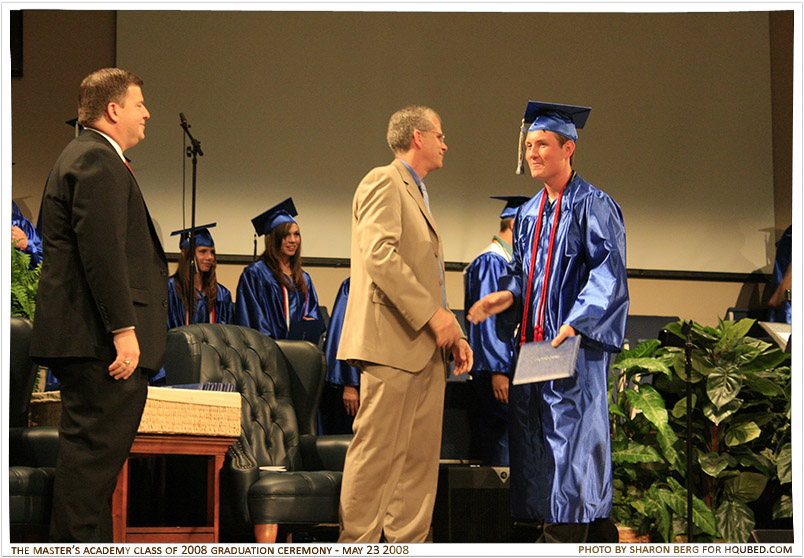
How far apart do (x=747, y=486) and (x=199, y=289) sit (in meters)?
3.83

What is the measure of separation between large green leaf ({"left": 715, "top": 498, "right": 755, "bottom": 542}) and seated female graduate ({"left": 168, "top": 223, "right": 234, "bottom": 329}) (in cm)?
353

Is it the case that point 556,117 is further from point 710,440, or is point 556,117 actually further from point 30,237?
point 30,237

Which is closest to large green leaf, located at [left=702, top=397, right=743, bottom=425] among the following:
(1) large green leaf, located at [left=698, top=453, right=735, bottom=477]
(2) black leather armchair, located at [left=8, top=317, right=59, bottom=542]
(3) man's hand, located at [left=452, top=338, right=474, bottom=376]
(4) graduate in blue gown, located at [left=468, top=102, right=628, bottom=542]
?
(1) large green leaf, located at [left=698, top=453, right=735, bottom=477]

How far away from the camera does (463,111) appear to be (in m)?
7.73

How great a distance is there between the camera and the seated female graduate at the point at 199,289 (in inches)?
248

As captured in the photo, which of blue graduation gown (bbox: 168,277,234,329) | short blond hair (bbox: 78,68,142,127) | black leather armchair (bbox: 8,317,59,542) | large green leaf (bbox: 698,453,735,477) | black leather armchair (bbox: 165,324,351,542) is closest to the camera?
short blond hair (bbox: 78,68,142,127)

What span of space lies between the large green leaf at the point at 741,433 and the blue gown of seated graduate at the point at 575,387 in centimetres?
122

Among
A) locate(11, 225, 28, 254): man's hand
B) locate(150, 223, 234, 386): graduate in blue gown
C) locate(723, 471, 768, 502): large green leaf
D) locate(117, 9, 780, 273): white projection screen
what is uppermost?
locate(117, 9, 780, 273): white projection screen

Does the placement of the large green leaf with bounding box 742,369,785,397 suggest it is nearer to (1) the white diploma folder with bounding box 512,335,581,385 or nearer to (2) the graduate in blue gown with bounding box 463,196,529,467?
(2) the graduate in blue gown with bounding box 463,196,529,467

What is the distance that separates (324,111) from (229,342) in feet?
12.9

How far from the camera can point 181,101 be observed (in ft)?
24.4

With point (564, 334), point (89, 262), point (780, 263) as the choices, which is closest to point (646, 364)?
point (564, 334)

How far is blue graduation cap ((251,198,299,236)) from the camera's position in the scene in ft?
19.4

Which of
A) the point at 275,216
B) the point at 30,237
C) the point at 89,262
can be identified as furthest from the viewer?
the point at 30,237
